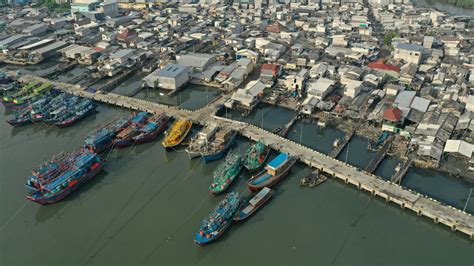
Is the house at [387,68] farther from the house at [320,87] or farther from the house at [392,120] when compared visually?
the house at [392,120]

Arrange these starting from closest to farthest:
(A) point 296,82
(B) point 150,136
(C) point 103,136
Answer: (C) point 103,136
(B) point 150,136
(A) point 296,82

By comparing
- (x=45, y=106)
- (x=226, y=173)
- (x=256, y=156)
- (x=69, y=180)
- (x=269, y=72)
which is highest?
(x=269, y=72)

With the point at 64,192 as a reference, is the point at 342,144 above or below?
above

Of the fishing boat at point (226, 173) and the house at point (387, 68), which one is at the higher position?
the house at point (387, 68)

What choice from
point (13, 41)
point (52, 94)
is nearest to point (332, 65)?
point (52, 94)

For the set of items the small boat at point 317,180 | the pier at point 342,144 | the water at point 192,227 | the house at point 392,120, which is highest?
the house at point 392,120

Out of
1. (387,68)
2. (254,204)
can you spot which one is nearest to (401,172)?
A: (254,204)

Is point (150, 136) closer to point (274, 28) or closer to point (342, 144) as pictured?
point (342, 144)

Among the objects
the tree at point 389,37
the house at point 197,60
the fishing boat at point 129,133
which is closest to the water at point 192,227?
the fishing boat at point 129,133
